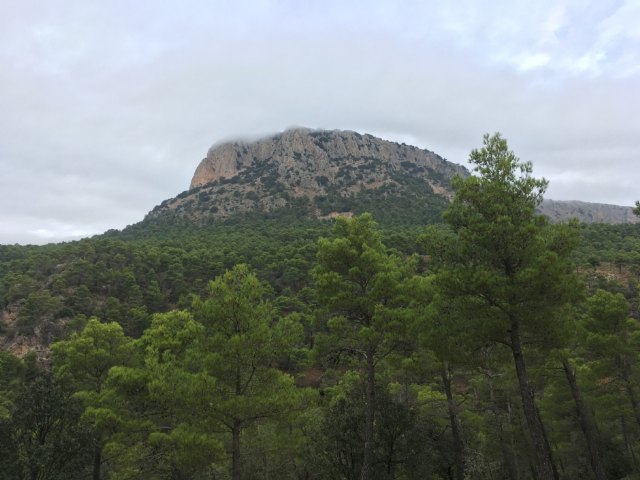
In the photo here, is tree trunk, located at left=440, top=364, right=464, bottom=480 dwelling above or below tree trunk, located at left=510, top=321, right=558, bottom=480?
below

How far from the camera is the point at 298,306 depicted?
55438mm

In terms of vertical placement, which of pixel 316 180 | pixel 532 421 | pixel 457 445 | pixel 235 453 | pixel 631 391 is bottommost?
pixel 457 445

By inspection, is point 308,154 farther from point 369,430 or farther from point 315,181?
point 369,430

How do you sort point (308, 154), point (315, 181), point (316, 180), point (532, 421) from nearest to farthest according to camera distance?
point (532, 421)
point (315, 181)
point (316, 180)
point (308, 154)

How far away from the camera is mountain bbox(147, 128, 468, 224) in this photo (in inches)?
5079

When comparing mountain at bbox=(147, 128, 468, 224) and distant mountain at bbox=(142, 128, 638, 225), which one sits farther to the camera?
mountain at bbox=(147, 128, 468, 224)

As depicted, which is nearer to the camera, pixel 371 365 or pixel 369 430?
pixel 369 430

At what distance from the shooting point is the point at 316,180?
Answer: 491 feet

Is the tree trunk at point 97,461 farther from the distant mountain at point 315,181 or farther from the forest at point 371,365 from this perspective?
the distant mountain at point 315,181

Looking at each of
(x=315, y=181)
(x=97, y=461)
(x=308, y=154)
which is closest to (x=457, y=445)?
(x=97, y=461)

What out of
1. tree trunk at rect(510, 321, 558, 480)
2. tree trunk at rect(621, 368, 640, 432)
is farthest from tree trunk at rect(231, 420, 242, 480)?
tree trunk at rect(621, 368, 640, 432)

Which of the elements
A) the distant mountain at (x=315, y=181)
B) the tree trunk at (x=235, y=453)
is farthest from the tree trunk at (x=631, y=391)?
the distant mountain at (x=315, y=181)

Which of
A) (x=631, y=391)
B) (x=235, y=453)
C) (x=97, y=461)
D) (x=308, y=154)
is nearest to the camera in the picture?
(x=235, y=453)

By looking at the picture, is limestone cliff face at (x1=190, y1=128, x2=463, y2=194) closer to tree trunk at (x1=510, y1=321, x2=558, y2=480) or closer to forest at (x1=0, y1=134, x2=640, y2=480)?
forest at (x1=0, y1=134, x2=640, y2=480)
